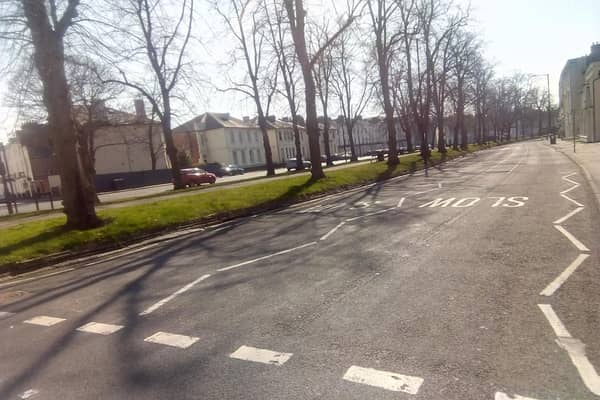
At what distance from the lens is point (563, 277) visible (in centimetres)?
500

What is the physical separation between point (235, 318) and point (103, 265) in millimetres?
5018

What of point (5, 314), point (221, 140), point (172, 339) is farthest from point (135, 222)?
point (221, 140)

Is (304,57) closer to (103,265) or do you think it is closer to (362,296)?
(103,265)

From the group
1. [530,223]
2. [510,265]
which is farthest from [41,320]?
[530,223]

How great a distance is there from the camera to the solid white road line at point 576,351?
2.86 metres

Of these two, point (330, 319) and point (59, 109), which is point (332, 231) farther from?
point (59, 109)

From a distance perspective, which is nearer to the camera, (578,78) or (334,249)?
(334,249)

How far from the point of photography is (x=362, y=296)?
4980 mm

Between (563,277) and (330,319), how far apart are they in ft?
10.5

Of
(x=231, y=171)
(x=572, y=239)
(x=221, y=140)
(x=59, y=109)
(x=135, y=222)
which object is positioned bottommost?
(x=572, y=239)

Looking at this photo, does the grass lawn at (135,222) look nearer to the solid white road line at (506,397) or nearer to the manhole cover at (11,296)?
the manhole cover at (11,296)

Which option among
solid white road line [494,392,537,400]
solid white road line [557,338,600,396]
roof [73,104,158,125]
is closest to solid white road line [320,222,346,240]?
solid white road line [557,338,600,396]

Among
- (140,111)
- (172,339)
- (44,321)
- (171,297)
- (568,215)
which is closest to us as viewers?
(172,339)

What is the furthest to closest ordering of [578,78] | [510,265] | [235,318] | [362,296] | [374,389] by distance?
[578,78] → [510,265] → [362,296] → [235,318] → [374,389]
